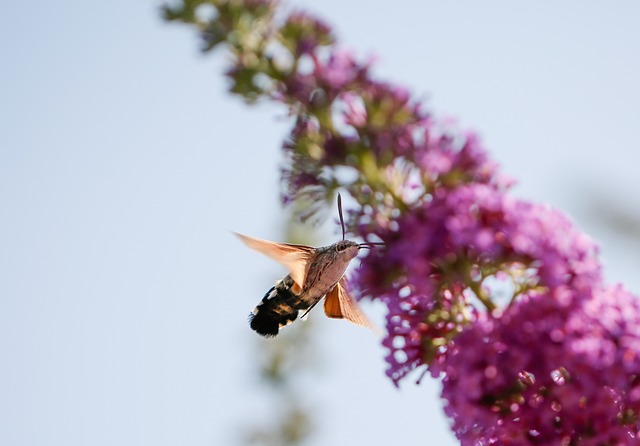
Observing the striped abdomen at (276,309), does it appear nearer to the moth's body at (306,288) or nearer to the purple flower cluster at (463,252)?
the moth's body at (306,288)

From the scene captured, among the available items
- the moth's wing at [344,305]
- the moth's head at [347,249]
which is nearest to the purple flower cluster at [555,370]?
the moth's head at [347,249]

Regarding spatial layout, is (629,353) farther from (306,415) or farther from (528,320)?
(306,415)

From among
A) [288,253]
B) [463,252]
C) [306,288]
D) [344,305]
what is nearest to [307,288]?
[306,288]

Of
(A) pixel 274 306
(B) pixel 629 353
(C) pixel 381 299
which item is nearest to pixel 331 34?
(C) pixel 381 299

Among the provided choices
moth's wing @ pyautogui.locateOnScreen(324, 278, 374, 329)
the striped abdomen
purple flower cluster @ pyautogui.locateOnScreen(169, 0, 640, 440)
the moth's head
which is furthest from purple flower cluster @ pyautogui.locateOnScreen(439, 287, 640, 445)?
the striped abdomen

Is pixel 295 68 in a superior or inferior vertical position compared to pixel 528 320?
superior

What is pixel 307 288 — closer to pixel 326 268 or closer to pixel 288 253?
pixel 326 268

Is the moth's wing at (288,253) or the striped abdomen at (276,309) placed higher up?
the striped abdomen at (276,309)
